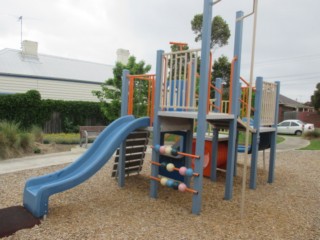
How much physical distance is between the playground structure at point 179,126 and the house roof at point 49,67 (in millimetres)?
14918

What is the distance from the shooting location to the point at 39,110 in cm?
1445

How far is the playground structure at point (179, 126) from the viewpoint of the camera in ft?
13.0

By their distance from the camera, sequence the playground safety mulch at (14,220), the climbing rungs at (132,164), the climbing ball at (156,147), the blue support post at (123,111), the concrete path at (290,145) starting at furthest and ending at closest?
the concrete path at (290,145)
the climbing rungs at (132,164)
the blue support post at (123,111)
the climbing ball at (156,147)
the playground safety mulch at (14,220)

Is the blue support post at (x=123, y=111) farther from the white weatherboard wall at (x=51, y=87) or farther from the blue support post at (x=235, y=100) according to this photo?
the white weatherboard wall at (x=51, y=87)

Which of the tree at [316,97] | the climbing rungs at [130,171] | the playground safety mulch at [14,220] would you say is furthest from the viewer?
the tree at [316,97]

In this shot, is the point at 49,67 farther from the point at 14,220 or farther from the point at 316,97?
the point at 316,97

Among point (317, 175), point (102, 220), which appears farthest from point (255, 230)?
point (317, 175)

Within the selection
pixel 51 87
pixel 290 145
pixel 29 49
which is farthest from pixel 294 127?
pixel 29 49

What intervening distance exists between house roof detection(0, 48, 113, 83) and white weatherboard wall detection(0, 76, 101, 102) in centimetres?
33

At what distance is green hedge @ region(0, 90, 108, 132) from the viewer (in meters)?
13.5

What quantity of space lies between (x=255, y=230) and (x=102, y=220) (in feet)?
6.45

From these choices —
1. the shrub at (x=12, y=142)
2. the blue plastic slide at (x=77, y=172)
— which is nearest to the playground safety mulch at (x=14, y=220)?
the blue plastic slide at (x=77, y=172)

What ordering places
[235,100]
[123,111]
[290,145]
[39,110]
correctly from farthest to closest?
[39,110] → [290,145] → [123,111] → [235,100]

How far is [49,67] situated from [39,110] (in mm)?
6527
